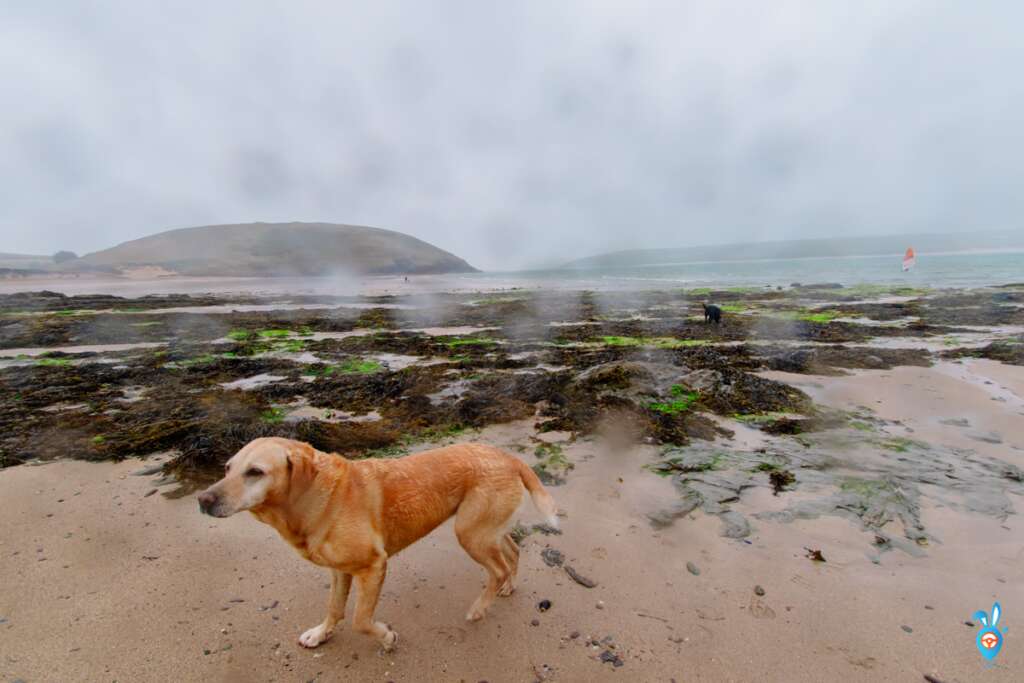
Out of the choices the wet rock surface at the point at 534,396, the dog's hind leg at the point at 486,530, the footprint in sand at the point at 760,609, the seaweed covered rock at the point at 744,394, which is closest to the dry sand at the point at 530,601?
the footprint in sand at the point at 760,609

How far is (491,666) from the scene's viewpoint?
341 centimetres

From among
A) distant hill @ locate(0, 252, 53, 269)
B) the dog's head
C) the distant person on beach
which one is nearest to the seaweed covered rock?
the dog's head

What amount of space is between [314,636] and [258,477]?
1.53 metres

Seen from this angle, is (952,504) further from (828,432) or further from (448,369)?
(448,369)

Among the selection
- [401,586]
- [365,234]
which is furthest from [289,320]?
[365,234]

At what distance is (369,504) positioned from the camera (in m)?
3.46

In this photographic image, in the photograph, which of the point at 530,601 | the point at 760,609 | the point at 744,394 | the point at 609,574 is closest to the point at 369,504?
the point at 530,601

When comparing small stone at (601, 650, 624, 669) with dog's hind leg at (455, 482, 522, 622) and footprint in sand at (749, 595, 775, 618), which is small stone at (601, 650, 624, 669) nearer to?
dog's hind leg at (455, 482, 522, 622)

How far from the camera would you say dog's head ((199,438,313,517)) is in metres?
2.83

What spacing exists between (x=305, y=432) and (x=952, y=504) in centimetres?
913

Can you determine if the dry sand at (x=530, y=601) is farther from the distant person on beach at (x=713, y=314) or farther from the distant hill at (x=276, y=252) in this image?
the distant hill at (x=276, y=252)

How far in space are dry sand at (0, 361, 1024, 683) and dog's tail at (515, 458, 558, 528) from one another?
2.69 feet

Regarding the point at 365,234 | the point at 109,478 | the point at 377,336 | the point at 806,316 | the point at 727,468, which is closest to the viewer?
the point at 109,478

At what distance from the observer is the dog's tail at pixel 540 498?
397cm
